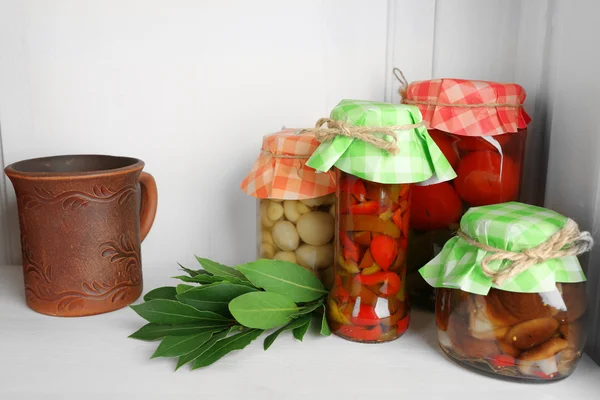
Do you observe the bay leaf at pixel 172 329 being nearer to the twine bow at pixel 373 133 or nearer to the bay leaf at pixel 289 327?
the bay leaf at pixel 289 327

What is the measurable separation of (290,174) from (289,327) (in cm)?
18

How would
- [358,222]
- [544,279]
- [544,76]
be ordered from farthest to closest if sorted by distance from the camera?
[544,76] → [358,222] → [544,279]

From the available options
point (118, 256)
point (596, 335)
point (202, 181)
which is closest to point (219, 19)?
point (202, 181)

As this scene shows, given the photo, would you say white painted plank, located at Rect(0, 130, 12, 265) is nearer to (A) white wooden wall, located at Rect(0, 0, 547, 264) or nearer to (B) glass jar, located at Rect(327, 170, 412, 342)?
(A) white wooden wall, located at Rect(0, 0, 547, 264)

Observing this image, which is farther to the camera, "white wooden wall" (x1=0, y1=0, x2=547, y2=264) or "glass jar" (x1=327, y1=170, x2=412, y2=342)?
"white wooden wall" (x1=0, y1=0, x2=547, y2=264)

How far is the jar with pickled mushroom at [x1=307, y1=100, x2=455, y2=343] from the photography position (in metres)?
0.60

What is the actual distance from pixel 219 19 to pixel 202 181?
0.24 metres

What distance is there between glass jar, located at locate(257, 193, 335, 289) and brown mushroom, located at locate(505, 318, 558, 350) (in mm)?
246

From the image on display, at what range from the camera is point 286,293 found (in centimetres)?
68

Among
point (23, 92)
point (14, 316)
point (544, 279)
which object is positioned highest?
point (23, 92)

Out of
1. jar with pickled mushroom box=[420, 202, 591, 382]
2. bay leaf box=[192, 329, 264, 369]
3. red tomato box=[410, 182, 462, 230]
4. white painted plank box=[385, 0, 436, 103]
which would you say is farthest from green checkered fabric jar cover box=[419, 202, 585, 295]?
white painted plank box=[385, 0, 436, 103]

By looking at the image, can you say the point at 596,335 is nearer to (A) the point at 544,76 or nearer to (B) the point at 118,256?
(A) the point at 544,76

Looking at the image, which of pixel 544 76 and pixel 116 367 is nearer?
pixel 116 367

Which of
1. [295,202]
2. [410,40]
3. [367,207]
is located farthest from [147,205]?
[410,40]
